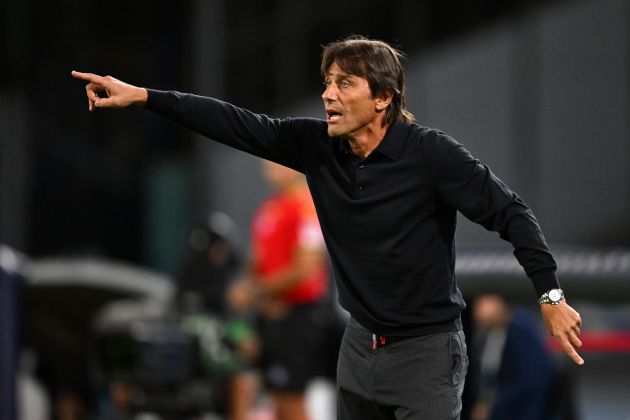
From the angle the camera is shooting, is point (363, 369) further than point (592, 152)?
No

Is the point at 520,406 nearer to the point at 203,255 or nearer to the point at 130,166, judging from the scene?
the point at 203,255

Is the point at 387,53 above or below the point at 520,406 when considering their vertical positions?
above

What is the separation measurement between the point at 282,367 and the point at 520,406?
5.35ft

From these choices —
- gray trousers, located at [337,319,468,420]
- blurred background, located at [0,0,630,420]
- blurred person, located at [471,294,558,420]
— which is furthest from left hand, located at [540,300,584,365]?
blurred background, located at [0,0,630,420]

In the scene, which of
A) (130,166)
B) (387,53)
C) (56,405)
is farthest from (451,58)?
(387,53)

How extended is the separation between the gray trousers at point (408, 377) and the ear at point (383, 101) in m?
0.64

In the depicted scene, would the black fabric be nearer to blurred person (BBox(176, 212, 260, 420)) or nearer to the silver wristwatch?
the silver wristwatch

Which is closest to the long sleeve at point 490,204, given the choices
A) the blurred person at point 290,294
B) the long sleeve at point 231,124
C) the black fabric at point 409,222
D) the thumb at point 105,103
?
the black fabric at point 409,222

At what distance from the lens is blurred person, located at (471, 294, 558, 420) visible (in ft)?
19.2

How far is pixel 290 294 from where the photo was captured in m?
7.08

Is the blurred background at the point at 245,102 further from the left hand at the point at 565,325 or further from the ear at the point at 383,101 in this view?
the left hand at the point at 565,325


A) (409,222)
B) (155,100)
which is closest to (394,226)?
(409,222)

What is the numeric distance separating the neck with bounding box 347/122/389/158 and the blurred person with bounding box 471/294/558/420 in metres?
1.96

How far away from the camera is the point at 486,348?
6.33 metres
